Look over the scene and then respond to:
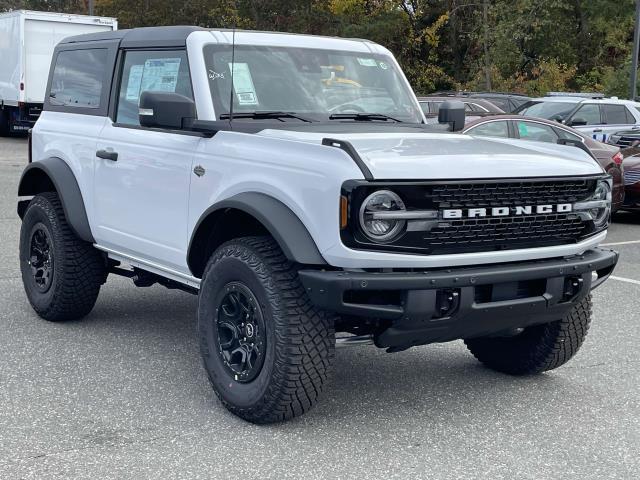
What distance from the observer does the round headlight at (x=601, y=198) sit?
5.03 meters

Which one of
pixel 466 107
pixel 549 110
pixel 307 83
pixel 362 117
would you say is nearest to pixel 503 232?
pixel 362 117

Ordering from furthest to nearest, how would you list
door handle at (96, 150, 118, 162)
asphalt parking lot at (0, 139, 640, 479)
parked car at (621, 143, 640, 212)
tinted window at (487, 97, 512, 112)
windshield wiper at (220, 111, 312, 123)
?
1. tinted window at (487, 97, 512, 112)
2. parked car at (621, 143, 640, 212)
3. door handle at (96, 150, 118, 162)
4. windshield wiper at (220, 111, 312, 123)
5. asphalt parking lot at (0, 139, 640, 479)

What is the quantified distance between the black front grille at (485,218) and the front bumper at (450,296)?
0.39 ft

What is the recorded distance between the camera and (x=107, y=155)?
19.3 feet

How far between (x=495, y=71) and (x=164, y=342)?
33641 millimetres

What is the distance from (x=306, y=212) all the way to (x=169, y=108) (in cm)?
104

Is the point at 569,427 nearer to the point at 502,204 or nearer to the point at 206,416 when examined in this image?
the point at 502,204

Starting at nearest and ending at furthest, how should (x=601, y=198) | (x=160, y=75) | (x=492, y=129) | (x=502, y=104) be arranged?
→ (x=601, y=198) → (x=160, y=75) → (x=492, y=129) → (x=502, y=104)

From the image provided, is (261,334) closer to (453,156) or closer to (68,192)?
(453,156)

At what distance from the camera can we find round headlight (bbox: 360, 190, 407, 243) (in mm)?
4223

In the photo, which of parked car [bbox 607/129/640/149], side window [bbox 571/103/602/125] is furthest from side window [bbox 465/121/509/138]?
side window [bbox 571/103/602/125]

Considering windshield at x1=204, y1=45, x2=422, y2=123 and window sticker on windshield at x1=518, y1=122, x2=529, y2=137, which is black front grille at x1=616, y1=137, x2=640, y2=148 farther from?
windshield at x1=204, y1=45, x2=422, y2=123

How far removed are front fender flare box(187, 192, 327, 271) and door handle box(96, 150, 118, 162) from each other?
1.33 metres

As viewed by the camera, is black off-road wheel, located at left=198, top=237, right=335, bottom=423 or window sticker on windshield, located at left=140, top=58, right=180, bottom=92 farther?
window sticker on windshield, located at left=140, top=58, right=180, bottom=92
